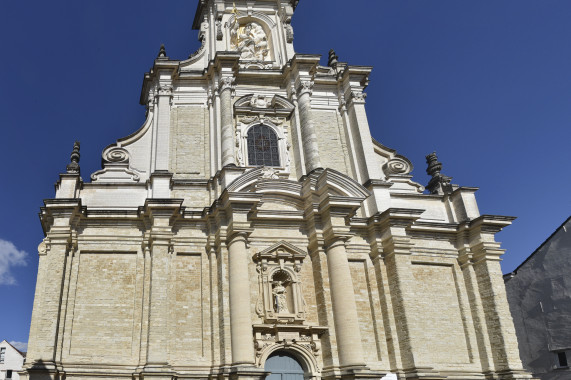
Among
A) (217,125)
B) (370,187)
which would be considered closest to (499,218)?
(370,187)

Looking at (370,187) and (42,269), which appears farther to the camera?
(370,187)

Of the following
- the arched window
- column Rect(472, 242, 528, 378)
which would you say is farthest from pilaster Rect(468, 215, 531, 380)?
the arched window

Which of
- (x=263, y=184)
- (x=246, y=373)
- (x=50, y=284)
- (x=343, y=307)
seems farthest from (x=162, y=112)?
(x=246, y=373)

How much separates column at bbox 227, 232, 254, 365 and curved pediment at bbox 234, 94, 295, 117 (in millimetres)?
5229

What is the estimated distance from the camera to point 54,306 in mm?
13883

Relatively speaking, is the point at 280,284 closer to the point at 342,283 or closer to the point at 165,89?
the point at 342,283

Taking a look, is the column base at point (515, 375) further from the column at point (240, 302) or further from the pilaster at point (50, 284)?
the pilaster at point (50, 284)

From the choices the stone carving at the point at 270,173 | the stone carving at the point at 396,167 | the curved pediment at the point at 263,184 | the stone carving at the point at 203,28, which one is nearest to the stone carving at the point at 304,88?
the stone carving at the point at 270,173

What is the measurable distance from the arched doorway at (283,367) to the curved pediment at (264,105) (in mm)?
8175

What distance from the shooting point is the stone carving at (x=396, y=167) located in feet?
61.5

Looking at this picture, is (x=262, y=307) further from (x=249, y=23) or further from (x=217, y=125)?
(x=249, y=23)

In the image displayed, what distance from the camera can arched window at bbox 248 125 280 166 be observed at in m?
17.9

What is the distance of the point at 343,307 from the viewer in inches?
586

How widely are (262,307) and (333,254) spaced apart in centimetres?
→ 255
